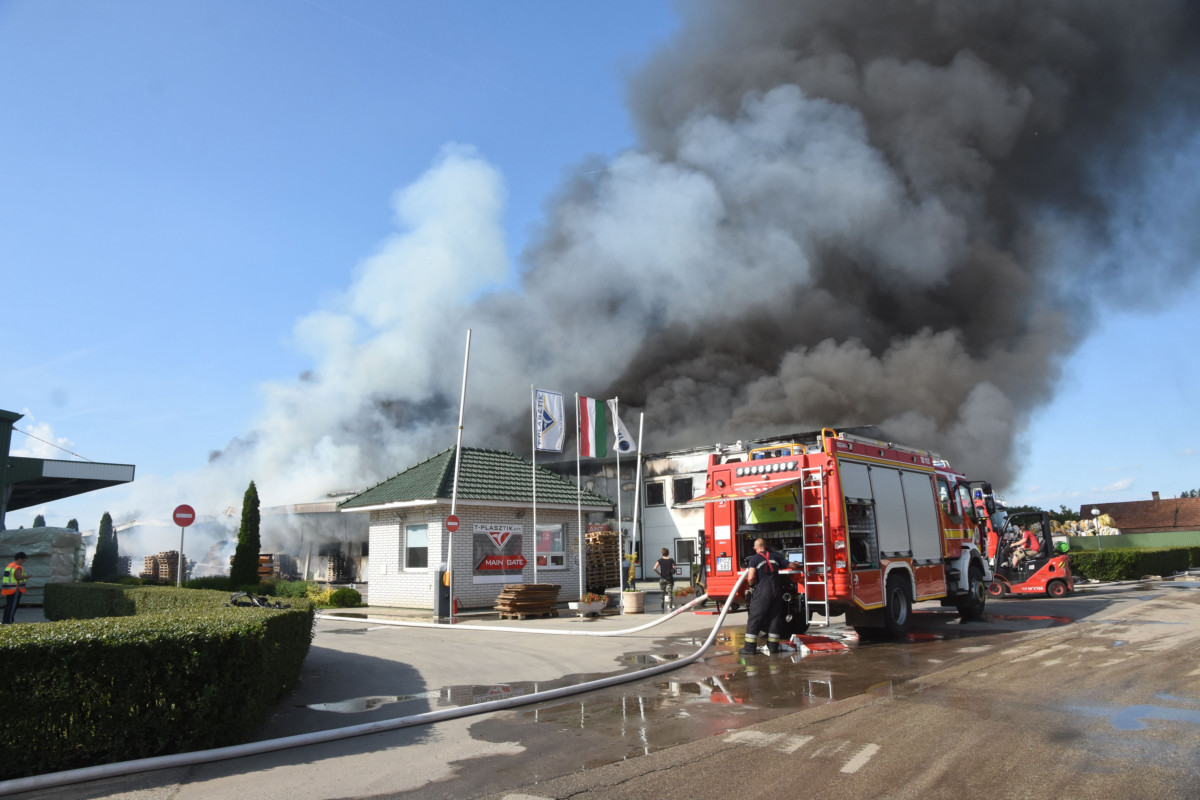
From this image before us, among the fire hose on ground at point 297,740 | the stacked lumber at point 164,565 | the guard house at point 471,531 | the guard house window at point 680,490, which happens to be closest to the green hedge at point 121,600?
the fire hose on ground at point 297,740

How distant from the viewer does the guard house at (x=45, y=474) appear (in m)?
25.4

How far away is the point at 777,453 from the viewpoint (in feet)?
36.7

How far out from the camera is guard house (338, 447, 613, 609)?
58.1 ft

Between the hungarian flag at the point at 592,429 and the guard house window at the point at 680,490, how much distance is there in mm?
12949

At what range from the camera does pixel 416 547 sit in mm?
18422

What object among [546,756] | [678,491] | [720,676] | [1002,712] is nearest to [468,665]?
[720,676]

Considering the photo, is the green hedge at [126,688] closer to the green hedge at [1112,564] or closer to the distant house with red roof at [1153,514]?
the green hedge at [1112,564]

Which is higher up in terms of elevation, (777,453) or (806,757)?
(777,453)

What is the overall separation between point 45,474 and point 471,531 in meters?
18.3

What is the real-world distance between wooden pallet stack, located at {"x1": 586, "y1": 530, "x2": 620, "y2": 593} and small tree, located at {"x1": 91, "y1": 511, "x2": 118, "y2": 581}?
72.3 ft

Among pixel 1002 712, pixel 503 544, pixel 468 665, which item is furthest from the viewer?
pixel 503 544

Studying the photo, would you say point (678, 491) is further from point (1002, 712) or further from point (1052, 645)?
point (1002, 712)

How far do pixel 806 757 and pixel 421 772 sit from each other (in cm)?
249

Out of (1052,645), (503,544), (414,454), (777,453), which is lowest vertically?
(1052,645)
